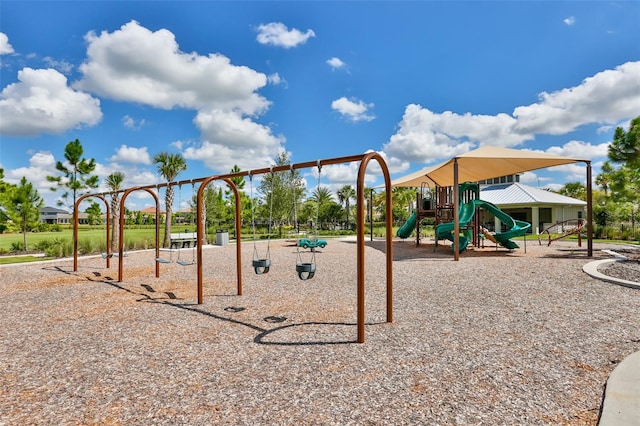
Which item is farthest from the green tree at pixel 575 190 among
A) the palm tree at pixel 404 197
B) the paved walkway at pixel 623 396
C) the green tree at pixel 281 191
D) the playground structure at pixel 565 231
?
the paved walkway at pixel 623 396

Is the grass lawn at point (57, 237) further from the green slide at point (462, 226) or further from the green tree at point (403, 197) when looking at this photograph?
the green tree at point (403, 197)

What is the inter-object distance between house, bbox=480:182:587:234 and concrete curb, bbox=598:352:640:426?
29.0 metres

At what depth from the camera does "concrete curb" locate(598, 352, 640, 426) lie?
2.73 metres

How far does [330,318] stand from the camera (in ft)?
18.5

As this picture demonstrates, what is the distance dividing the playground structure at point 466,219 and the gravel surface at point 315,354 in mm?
6872

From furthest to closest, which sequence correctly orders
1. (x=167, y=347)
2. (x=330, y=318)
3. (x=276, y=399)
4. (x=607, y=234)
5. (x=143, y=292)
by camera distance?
1. (x=607, y=234)
2. (x=143, y=292)
3. (x=330, y=318)
4. (x=167, y=347)
5. (x=276, y=399)

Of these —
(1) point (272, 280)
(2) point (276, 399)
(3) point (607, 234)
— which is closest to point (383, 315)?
(2) point (276, 399)

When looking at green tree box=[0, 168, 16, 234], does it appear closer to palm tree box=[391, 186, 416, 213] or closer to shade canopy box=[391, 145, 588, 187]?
shade canopy box=[391, 145, 588, 187]

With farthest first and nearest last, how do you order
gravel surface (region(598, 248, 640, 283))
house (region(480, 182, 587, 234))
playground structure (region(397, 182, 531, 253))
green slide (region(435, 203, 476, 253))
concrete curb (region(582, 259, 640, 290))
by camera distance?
house (region(480, 182, 587, 234))
playground structure (region(397, 182, 531, 253))
green slide (region(435, 203, 476, 253))
gravel surface (region(598, 248, 640, 283))
concrete curb (region(582, 259, 640, 290))

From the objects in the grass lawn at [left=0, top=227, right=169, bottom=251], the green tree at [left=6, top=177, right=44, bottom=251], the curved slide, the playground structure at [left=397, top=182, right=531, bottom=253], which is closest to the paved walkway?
the playground structure at [left=397, top=182, right=531, bottom=253]

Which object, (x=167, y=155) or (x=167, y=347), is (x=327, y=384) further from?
(x=167, y=155)

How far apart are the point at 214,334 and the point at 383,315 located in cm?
261

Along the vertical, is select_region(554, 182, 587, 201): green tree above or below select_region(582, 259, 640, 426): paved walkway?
above

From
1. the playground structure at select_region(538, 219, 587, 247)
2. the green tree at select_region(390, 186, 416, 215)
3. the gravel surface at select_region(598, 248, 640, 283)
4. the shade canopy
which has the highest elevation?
the green tree at select_region(390, 186, 416, 215)
